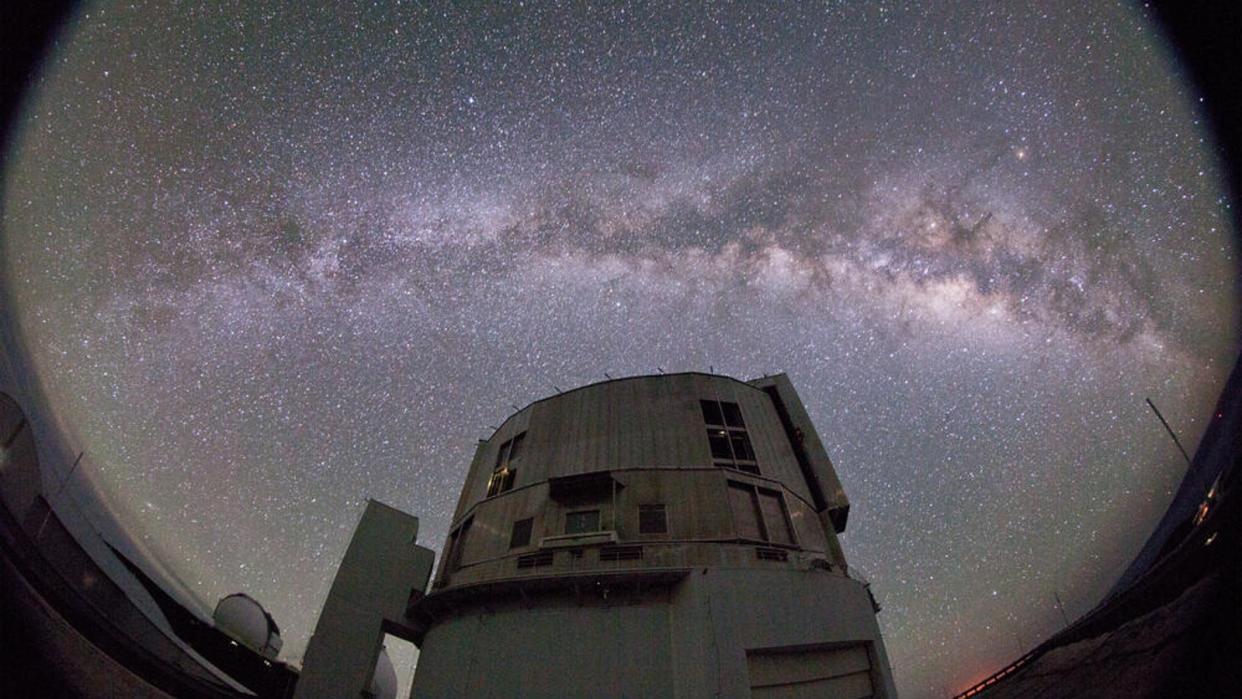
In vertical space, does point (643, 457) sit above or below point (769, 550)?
above

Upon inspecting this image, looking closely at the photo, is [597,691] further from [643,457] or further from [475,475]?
[475,475]

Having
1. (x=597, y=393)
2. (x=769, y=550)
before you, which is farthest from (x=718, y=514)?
(x=597, y=393)

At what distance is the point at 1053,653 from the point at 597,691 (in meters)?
15.5

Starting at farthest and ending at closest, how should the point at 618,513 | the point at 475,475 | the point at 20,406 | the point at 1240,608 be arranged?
the point at 475,475, the point at 618,513, the point at 20,406, the point at 1240,608

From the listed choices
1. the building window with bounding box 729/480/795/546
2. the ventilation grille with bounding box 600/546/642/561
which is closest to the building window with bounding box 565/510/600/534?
the ventilation grille with bounding box 600/546/642/561

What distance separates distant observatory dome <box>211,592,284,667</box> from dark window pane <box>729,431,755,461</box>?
111ft

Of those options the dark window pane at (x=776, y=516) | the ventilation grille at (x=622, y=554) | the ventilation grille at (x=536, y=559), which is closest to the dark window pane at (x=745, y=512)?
the dark window pane at (x=776, y=516)

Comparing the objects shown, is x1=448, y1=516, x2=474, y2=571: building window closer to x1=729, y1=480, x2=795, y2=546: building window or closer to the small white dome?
x1=729, y1=480, x2=795, y2=546: building window

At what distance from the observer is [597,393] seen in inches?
1047

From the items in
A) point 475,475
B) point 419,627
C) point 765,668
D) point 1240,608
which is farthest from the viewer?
point 475,475

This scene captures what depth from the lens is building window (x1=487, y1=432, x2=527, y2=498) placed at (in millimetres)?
24797

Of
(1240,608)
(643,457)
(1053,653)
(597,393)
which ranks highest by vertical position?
(597,393)

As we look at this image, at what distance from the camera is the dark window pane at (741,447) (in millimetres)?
23078

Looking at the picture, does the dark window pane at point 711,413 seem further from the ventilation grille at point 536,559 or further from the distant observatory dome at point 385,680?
the distant observatory dome at point 385,680
